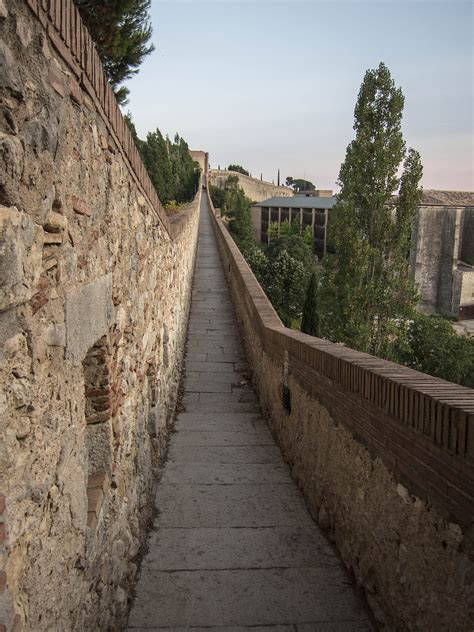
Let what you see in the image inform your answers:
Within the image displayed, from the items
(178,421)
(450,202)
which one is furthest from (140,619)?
(450,202)

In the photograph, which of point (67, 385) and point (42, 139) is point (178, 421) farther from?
point (42, 139)

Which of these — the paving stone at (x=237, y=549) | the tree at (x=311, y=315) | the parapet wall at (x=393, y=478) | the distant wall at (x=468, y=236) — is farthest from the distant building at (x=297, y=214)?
the paving stone at (x=237, y=549)

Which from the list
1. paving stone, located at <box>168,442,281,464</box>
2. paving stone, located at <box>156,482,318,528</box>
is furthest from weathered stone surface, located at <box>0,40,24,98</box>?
paving stone, located at <box>168,442,281,464</box>

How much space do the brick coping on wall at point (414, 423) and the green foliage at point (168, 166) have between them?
44.7ft

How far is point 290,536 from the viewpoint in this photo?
11.7 ft

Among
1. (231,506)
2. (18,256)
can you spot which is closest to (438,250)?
(231,506)

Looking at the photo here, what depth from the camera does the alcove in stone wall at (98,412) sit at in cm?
250

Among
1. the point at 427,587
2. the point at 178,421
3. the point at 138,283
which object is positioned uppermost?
the point at 138,283

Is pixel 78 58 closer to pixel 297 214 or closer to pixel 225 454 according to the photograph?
pixel 225 454

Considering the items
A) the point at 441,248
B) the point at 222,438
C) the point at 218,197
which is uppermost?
the point at 218,197

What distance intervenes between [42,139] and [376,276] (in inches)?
737

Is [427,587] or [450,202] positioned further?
[450,202]

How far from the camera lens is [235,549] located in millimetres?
3426

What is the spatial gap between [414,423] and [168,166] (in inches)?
1149
